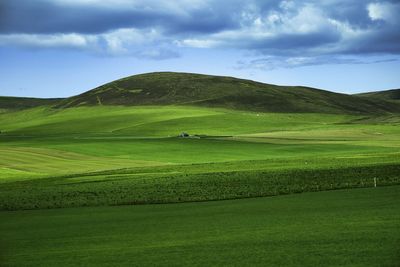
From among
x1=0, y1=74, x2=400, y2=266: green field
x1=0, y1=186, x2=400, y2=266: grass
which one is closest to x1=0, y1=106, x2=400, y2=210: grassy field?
x1=0, y1=74, x2=400, y2=266: green field

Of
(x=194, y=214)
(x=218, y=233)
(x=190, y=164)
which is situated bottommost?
(x=190, y=164)

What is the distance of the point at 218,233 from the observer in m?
22.5

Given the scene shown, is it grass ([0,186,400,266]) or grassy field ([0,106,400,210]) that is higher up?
grass ([0,186,400,266])

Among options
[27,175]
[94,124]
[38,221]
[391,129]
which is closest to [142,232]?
[38,221]

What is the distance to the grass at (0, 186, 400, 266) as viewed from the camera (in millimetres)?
17766

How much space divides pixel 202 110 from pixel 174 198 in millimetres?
150180

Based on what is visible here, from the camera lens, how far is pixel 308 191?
3628 centimetres

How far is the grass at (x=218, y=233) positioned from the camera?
17766 millimetres

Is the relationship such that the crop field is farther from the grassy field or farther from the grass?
the grassy field

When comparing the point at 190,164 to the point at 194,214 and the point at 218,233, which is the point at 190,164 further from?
the point at 218,233

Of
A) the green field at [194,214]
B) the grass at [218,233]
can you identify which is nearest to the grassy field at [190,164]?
the green field at [194,214]

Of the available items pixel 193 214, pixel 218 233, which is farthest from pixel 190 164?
pixel 218 233

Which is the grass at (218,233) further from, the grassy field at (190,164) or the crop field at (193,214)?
the grassy field at (190,164)

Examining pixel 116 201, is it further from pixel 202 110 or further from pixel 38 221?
pixel 202 110
